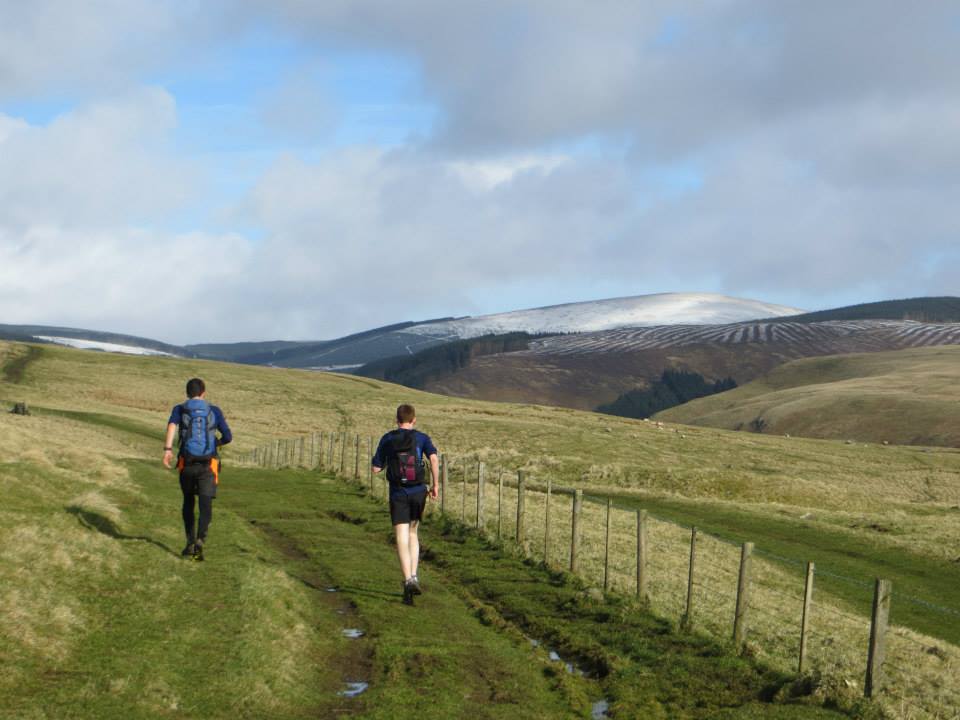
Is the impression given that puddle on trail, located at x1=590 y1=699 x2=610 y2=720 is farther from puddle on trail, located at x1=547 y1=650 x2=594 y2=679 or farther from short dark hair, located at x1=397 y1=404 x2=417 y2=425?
short dark hair, located at x1=397 y1=404 x2=417 y2=425

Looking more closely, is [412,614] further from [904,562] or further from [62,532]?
[904,562]

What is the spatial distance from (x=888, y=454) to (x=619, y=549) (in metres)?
74.6

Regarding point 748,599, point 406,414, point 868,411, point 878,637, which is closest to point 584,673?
point 748,599

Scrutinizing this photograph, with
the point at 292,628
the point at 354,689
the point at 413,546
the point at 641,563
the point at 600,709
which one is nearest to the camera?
the point at 354,689

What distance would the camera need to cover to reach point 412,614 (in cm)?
1647

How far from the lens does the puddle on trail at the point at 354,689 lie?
1209 centimetres

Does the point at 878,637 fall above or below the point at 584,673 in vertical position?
above

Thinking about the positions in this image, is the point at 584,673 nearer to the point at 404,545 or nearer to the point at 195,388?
the point at 404,545

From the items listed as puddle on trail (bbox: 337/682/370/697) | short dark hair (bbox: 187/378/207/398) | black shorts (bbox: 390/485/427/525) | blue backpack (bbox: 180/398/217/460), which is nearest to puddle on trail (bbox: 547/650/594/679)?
puddle on trail (bbox: 337/682/370/697)

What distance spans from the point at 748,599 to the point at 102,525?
12057 millimetres

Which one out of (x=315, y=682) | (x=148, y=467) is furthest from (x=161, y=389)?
(x=315, y=682)

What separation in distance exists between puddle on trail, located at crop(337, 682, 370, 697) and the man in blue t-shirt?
4532 millimetres

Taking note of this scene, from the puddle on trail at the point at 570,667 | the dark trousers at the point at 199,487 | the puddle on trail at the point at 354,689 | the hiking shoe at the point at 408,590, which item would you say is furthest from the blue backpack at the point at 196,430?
the puddle on trail at the point at 570,667

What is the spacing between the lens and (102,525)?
19625mm
